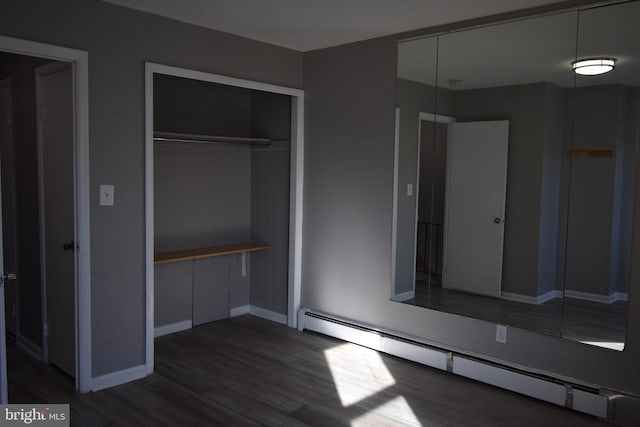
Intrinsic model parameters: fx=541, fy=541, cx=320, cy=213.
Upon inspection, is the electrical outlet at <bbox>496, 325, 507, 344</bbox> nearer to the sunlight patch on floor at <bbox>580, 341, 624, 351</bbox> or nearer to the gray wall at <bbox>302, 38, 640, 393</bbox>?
the gray wall at <bbox>302, 38, 640, 393</bbox>

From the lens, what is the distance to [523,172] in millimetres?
3545

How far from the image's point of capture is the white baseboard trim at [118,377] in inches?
136

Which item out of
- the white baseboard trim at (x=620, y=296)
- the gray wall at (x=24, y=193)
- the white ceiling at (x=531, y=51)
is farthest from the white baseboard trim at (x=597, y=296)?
the gray wall at (x=24, y=193)

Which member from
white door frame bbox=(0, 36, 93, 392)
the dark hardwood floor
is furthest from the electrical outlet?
white door frame bbox=(0, 36, 93, 392)

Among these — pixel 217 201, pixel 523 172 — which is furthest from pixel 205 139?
pixel 523 172

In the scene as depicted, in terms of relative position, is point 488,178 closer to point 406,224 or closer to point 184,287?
point 406,224

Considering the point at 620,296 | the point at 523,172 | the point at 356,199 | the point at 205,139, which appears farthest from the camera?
the point at 205,139

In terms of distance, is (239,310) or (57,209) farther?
(239,310)

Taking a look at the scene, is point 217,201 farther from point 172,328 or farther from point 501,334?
point 501,334

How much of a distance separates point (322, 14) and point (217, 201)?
6.85ft

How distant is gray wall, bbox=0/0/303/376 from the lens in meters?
3.28

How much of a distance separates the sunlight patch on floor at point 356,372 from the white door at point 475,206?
0.80 metres

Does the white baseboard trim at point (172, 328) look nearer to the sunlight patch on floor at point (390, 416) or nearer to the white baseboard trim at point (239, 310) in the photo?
the white baseboard trim at point (239, 310)

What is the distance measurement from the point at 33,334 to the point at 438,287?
3026 mm
